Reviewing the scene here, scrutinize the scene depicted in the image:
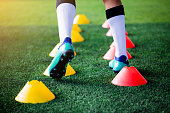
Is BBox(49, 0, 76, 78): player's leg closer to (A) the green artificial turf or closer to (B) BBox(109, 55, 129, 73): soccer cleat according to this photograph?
(A) the green artificial turf

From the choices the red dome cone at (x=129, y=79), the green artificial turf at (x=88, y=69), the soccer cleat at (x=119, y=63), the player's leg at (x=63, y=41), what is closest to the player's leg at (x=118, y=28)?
the soccer cleat at (x=119, y=63)

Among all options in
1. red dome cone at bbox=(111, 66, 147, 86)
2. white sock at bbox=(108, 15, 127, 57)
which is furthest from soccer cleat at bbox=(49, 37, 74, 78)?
white sock at bbox=(108, 15, 127, 57)

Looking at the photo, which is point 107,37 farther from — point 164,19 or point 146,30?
point 164,19

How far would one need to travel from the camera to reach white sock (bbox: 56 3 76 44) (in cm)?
223

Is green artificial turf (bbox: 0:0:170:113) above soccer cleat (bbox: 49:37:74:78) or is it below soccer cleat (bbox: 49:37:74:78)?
below

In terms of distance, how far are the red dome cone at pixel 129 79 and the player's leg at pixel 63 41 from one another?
0.42 meters

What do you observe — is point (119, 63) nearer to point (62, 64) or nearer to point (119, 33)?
point (119, 33)

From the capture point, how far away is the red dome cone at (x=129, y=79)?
2152mm

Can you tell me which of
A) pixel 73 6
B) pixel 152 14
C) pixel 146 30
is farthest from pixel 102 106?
pixel 152 14

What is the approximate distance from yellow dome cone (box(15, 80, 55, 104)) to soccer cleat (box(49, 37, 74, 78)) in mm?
230

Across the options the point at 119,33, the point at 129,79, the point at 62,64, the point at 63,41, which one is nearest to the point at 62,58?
the point at 62,64

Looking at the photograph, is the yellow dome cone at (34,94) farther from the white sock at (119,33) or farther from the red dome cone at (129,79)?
the white sock at (119,33)

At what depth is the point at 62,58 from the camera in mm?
2066

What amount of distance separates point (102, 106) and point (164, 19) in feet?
13.8
